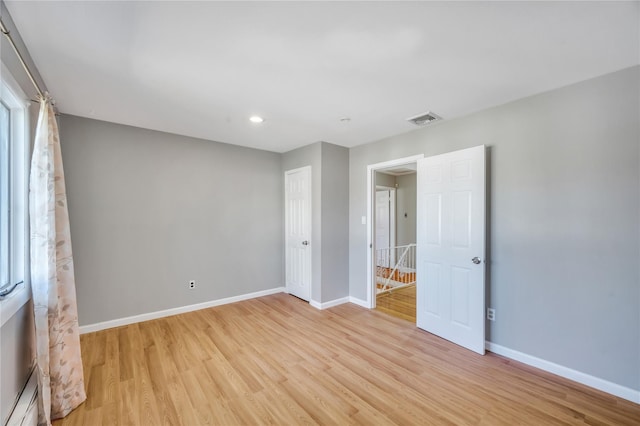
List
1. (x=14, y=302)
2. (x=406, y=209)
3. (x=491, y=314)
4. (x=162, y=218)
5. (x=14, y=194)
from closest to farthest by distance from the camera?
(x=14, y=302), (x=14, y=194), (x=491, y=314), (x=162, y=218), (x=406, y=209)

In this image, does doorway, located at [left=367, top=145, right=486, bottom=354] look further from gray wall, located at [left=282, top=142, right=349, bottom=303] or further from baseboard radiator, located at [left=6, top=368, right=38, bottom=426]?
baseboard radiator, located at [left=6, top=368, right=38, bottom=426]

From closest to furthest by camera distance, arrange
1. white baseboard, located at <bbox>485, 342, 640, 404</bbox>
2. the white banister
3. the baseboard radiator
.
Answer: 1. the baseboard radiator
2. white baseboard, located at <bbox>485, 342, 640, 404</bbox>
3. the white banister

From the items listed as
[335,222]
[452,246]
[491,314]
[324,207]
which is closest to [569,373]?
[491,314]

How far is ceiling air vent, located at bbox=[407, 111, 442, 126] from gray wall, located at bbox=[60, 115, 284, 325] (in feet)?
8.03

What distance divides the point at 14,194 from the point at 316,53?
7.21ft

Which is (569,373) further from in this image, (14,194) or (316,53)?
(14,194)

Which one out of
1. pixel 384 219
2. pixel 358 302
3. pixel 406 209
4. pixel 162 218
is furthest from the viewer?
pixel 384 219

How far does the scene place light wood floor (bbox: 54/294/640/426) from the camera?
5.98 ft

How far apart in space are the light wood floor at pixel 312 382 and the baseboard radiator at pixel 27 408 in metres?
0.22

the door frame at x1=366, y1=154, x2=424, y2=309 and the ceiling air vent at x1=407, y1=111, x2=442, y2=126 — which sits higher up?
the ceiling air vent at x1=407, y1=111, x2=442, y2=126

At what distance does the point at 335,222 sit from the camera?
4090mm

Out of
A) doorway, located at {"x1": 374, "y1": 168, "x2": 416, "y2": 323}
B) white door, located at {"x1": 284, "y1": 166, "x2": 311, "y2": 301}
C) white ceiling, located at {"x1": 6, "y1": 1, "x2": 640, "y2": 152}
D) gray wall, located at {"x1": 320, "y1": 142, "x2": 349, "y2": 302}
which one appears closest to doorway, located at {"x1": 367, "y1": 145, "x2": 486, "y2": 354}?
white ceiling, located at {"x1": 6, "y1": 1, "x2": 640, "y2": 152}

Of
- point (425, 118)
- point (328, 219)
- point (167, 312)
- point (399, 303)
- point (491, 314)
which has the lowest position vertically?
point (399, 303)

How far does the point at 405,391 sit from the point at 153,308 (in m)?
3.14
